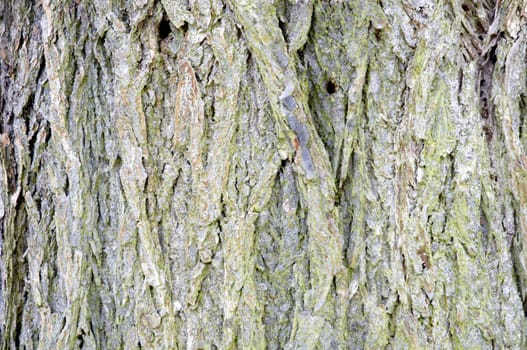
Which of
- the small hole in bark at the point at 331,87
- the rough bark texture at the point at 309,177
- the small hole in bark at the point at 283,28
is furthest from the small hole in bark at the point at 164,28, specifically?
the small hole in bark at the point at 331,87

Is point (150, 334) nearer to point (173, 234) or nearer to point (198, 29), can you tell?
point (173, 234)

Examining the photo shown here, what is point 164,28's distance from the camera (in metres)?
1.22

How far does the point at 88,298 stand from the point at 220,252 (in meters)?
0.31

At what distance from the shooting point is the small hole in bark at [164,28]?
3.99 ft

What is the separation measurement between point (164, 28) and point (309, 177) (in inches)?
16.9

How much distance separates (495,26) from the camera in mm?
1191

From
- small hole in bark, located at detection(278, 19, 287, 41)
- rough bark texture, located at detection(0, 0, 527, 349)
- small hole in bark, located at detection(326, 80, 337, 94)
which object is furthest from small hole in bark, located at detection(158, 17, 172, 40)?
small hole in bark, located at detection(326, 80, 337, 94)

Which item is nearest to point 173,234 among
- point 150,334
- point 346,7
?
point 150,334

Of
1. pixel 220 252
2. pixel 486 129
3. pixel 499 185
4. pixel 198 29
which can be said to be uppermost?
pixel 198 29

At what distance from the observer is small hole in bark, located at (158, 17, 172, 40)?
121cm

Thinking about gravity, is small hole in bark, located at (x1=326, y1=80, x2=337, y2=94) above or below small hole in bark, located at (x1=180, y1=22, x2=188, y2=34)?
below

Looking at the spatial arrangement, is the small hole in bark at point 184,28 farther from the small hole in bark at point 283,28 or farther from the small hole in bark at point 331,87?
the small hole in bark at point 331,87

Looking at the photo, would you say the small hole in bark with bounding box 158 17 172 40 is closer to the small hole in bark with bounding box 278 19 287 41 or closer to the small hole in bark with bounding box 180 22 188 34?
the small hole in bark with bounding box 180 22 188 34

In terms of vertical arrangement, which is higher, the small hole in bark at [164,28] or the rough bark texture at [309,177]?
the small hole in bark at [164,28]
